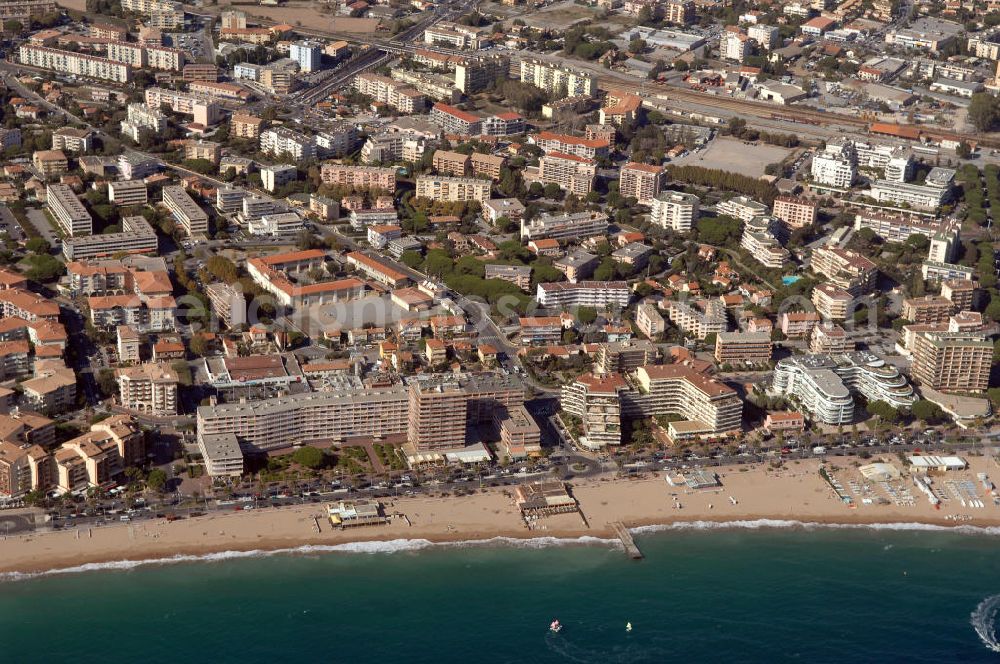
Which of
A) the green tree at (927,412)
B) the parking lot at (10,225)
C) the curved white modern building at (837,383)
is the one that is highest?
the parking lot at (10,225)

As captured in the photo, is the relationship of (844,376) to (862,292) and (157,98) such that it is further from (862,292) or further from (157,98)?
(157,98)

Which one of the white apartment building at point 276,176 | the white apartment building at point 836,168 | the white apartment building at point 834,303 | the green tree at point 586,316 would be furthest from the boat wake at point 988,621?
the white apartment building at point 276,176

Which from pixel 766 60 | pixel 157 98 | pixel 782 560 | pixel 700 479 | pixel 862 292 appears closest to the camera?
pixel 782 560

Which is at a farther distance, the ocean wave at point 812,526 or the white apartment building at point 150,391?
the white apartment building at point 150,391

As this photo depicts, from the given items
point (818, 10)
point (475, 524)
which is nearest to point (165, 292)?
point (475, 524)

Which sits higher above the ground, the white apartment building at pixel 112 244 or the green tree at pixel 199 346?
the white apartment building at pixel 112 244

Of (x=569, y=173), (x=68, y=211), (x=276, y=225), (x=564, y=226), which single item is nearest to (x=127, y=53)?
(x=68, y=211)

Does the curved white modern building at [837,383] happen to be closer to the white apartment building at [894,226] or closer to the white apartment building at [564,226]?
the white apartment building at [894,226]
